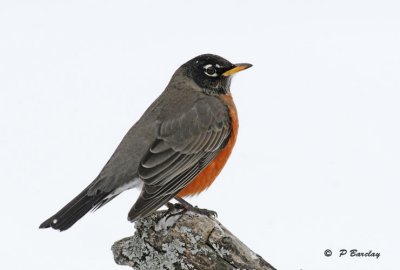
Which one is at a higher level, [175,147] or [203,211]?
[175,147]

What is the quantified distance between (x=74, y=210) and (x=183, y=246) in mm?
955

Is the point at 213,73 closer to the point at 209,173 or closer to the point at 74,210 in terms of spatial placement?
the point at 209,173

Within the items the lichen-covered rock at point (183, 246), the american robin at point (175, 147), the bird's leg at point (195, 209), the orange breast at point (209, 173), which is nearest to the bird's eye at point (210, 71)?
the american robin at point (175, 147)

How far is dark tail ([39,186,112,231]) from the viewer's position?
4.64 m

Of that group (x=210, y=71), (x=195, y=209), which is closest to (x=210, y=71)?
(x=210, y=71)

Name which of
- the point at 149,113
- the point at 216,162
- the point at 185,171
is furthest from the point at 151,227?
the point at 149,113

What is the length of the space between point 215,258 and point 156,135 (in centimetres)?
139

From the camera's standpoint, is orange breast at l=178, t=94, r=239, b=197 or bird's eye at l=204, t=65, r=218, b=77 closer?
orange breast at l=178, t=94, r=239, b=197

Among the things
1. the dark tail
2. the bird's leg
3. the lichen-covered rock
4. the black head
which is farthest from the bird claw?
the black head

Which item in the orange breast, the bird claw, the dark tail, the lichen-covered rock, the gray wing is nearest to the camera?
the lichen-covered rock

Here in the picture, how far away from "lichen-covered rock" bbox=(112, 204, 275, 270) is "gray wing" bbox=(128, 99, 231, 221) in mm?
233

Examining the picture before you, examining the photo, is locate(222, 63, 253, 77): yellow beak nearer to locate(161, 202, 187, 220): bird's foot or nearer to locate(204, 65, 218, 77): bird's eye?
locate(204, 65, 218, 77): bird's eye

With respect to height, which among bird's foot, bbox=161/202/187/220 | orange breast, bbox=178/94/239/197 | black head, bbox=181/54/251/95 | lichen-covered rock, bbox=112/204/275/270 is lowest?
lichen-covered rock, bbox=112/204/275/270

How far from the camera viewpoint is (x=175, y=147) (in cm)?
526
